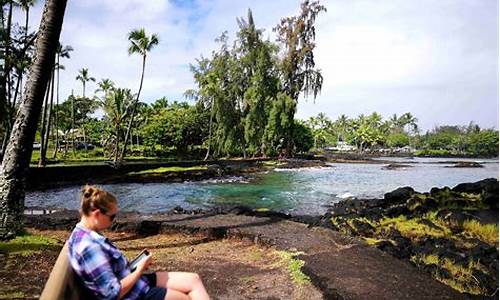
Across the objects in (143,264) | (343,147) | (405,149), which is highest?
(143,264)

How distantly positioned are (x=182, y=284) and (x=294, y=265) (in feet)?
11.0

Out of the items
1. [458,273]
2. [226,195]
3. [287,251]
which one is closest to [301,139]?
[226,195]

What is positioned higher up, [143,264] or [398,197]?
[143,264]

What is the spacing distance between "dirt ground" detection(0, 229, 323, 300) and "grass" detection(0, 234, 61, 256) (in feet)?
0.26

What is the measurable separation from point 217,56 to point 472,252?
37.5 m

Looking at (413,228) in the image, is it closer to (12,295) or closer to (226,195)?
(12,295)

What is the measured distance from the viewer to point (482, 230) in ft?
31.5

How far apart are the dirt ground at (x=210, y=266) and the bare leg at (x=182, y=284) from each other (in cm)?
210

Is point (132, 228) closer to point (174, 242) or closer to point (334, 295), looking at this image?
point (174, 242)

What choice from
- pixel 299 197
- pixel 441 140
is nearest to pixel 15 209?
pixel 299 197

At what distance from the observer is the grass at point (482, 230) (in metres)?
9.04

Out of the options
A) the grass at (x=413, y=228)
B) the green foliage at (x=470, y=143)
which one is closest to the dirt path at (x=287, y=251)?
the grass at (x=413, y=228)

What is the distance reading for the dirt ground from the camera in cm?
500

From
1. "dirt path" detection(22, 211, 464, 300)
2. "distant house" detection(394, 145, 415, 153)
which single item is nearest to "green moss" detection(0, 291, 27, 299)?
"dirt path" detection(22, 211, 464, 300)
